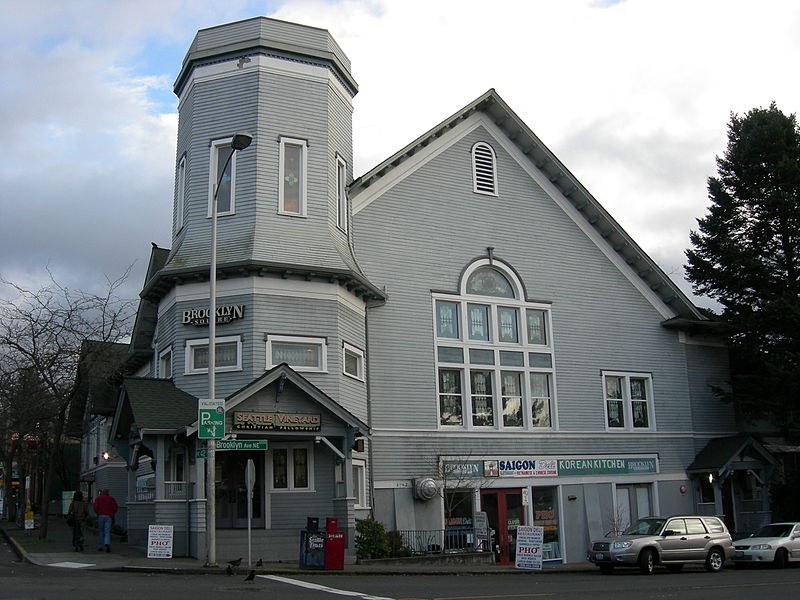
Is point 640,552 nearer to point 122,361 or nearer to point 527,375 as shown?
point 527,375

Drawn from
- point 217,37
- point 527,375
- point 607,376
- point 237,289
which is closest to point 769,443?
point 607,376

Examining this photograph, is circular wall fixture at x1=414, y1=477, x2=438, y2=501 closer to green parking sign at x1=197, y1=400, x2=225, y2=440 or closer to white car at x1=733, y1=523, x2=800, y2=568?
green parking sign at x1=197, y1=400, x2=225, y2=440

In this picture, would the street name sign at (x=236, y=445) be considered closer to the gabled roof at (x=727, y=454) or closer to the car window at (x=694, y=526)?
the car window at (x=694, y=526)

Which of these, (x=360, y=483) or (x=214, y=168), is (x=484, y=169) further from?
(x=360, y=483)

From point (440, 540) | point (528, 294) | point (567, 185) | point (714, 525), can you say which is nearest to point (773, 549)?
point (714, 525)

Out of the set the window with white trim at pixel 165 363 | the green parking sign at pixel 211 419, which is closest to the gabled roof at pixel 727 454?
the window with white trim at pixel 165 363

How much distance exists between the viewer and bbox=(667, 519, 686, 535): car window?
922 inches

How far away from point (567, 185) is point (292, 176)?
35.6 feet

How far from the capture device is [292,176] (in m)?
26.1

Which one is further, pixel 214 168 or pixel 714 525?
pixel 214 168

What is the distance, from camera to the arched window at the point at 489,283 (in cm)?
2983

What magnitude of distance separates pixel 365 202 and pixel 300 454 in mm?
8473

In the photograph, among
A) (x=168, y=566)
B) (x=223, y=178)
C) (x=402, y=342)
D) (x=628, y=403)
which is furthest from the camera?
(x=628, y=403)

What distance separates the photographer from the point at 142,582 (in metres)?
16.6
